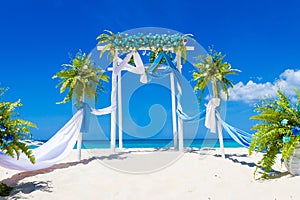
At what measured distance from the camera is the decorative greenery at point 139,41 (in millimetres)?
10929

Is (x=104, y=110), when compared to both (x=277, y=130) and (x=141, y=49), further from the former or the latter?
(x=277, y=130)

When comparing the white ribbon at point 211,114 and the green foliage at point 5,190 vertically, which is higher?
the white ribbon at point 211,114

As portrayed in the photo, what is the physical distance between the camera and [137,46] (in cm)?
1096

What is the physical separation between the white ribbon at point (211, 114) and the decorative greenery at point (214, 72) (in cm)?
32

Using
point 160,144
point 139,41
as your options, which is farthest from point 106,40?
point 160,144

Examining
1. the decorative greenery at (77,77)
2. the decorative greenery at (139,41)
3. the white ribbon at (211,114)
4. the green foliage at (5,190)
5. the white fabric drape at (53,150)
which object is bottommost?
the green foliage at (5,190)

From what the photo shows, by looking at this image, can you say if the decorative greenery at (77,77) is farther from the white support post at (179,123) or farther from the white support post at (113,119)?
the white support post at (179,123)

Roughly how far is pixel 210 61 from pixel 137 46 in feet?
8.65

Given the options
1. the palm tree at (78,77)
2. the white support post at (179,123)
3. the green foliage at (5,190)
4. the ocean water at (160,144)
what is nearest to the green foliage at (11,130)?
the green foliage at (5,190)

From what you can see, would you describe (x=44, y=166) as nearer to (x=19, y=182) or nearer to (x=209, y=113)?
(x=19, y=182)

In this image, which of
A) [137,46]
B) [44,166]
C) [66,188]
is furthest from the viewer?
[137,46]

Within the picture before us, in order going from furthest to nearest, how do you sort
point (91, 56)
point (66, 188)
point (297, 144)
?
point (91, 56) → point (66, 188) → point (297, 144)

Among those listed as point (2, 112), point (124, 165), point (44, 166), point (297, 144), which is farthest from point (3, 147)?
point (297, 144)

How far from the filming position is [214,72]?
33.3 feet
